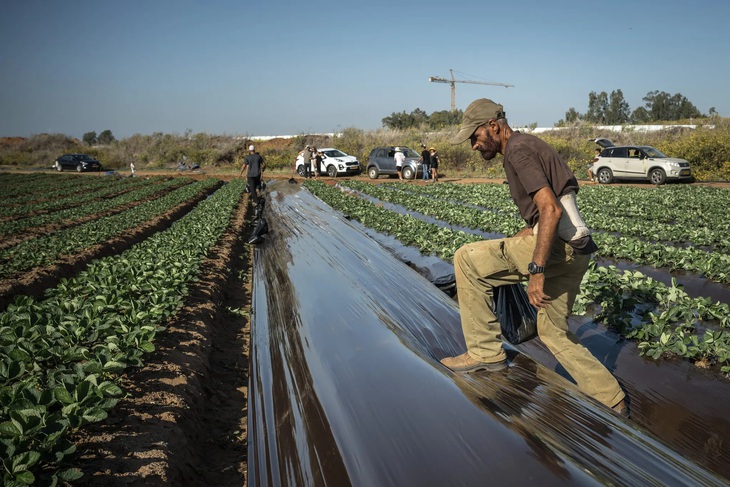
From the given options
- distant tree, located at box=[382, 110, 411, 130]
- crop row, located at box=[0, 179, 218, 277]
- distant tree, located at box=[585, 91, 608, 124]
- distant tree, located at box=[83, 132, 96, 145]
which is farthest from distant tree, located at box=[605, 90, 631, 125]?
distant tree, located at box=[83, 132, 96, 145]

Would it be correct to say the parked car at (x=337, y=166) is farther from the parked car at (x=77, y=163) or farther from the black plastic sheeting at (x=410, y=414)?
the black plastic sheeting at (x=410, y=414)

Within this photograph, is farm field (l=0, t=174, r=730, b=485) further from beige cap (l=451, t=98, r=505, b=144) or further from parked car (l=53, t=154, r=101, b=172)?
parked car (l=53, t=154, r=101, b=172)

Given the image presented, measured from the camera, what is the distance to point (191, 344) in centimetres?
499

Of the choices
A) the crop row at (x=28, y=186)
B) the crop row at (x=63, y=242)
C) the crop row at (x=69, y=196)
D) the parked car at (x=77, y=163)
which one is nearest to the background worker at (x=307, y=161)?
the crop row at (x=69, y=196)

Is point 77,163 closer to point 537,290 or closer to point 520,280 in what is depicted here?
point 520,280

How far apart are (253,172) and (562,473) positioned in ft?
49.9

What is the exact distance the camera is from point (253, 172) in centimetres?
1609

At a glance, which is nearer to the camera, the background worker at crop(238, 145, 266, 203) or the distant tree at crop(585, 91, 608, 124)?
the background worker at crop(238, 145, 266, 203)

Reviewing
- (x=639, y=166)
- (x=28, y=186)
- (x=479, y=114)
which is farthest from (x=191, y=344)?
(x=28, y=186)

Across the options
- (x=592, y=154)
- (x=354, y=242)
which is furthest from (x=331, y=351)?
(x=592, y=154)

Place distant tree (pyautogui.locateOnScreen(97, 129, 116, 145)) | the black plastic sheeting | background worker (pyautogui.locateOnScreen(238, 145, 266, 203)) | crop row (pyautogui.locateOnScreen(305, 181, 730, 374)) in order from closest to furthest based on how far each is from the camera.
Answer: the black plastic sheeting, crop row (pyautogui.locateOnScreen(305, 181, 730, 374)), background worker (pyautogui.locateOnScreen(238, 145, 266, 203)), distant tree (pyautogui.locateOnScreen(97, 129, 116, 145))

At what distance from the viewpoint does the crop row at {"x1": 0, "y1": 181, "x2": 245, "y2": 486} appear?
8.32 feet


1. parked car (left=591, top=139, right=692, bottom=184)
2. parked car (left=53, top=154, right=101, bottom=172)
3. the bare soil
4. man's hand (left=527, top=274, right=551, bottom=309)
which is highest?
parked car (left=53, top=154, right=101, bottom=172)

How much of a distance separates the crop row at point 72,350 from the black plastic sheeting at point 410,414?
3.26 ft
